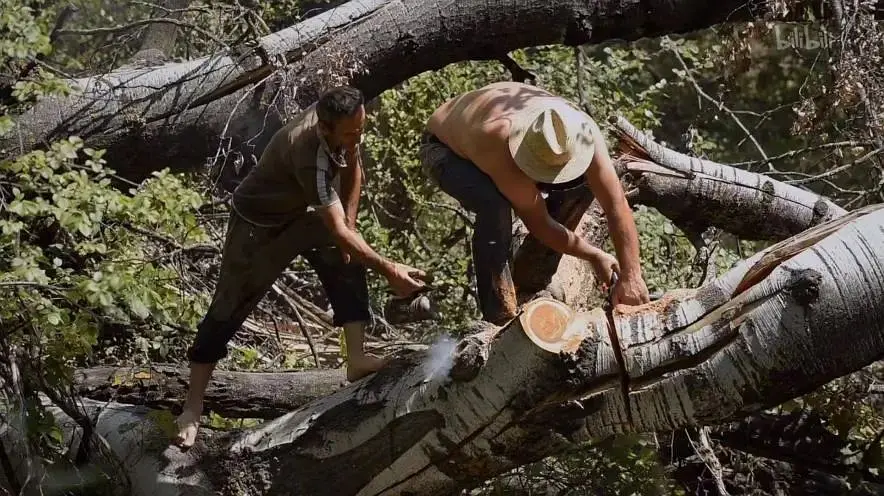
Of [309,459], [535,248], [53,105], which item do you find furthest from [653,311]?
[53,105]

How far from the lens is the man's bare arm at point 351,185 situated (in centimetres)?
374

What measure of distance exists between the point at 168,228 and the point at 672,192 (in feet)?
7.49

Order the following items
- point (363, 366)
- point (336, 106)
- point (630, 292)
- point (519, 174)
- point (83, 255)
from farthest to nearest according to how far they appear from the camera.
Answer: point (83, 255)
point (519, 174)
point (363, 366)
point (630, 292)
point (336, 106)

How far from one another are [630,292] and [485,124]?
0.82m

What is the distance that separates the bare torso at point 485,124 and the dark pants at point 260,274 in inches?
23.8

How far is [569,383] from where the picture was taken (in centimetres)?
283

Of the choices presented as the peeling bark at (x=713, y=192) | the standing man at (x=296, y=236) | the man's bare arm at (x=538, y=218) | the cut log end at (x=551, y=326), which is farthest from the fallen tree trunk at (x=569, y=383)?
the peeling bark at (x=713, y=192)

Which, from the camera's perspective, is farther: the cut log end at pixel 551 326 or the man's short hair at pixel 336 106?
the man's short hair at pixel 336 106

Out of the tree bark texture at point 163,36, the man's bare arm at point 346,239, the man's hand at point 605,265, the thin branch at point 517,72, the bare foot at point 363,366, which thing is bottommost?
the bare foot at point 363,366

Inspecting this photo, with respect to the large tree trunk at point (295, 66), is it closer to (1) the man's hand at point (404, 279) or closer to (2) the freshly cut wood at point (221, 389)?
(2) the freshly cut wood at point (221, 389)

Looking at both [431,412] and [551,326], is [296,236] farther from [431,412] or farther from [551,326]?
[551,326]

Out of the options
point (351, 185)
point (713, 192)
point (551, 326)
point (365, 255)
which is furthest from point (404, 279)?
point (713, 192)

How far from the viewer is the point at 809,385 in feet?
8.77

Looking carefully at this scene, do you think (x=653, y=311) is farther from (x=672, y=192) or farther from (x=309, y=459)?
(x=672, y=192)
